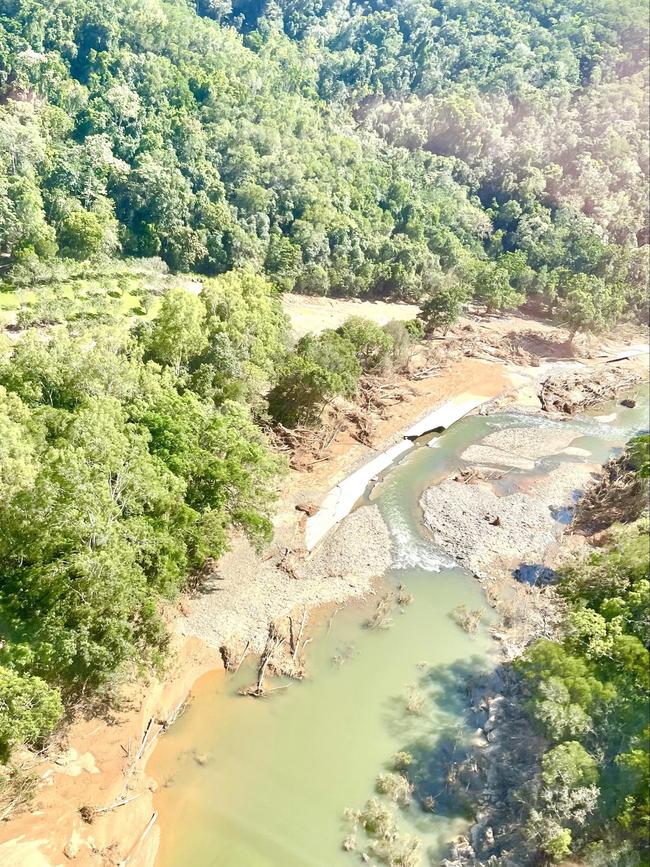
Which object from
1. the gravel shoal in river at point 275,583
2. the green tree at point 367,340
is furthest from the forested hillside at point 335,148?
the gravel shoal in river at point 275,583

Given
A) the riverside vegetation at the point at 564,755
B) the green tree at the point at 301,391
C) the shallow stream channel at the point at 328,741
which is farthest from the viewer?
the green tree at the point at 301,391

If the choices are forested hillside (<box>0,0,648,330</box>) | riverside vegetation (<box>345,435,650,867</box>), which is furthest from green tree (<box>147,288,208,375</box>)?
forested hillside (<box>0,0,648,330</box>)

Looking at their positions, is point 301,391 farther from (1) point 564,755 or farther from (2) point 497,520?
(1) point 564,755

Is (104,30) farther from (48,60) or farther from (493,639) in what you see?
(493,639)

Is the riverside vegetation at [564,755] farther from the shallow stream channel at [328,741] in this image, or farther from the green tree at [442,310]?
the green tree at [442,310]

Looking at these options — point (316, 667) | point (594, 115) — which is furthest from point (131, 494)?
point (594, 115)

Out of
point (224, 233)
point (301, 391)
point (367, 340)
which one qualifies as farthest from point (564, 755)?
point (224, 233)
